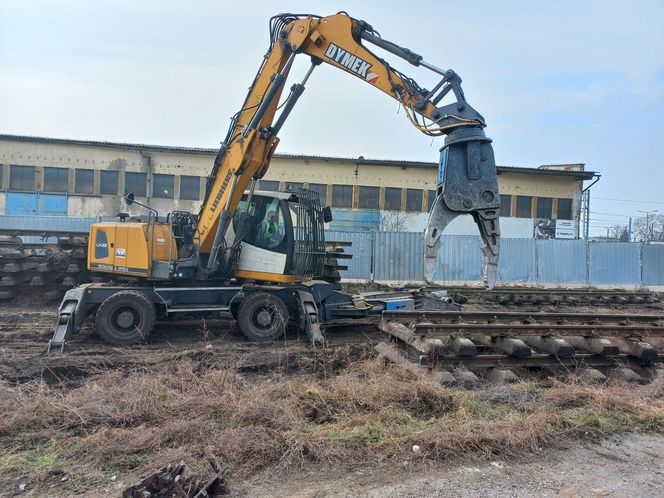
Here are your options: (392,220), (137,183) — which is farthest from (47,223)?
(392,220)

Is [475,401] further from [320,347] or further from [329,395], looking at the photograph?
[320,347]

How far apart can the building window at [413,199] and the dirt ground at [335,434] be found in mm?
26215

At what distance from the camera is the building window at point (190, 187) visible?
101 feet

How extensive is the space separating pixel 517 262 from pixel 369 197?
464 inches

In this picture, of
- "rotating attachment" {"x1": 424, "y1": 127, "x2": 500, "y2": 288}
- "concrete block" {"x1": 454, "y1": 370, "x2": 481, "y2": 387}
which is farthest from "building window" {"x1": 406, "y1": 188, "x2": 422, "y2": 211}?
"concrete block" {"x1": 454, "y1": 370, "x2": 481, "y2": 387}

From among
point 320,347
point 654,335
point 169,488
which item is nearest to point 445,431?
point 169,488

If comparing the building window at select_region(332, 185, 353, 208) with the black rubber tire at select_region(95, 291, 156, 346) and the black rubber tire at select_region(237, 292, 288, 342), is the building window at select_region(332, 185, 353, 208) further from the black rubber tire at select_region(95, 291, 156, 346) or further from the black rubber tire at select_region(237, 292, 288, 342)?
the black rubber tire at select_region(95, 291, 156, 346)

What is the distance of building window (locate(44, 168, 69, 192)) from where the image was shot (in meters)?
29.7

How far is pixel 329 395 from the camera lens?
552 centimetres

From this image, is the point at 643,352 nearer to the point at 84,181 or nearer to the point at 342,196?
the point at 342,196

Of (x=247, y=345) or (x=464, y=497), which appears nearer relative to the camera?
(x=464, y=497)

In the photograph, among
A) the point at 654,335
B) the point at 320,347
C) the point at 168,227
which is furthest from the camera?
the point at 168,227

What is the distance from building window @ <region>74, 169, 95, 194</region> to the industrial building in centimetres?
6

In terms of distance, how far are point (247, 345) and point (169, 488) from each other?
227 inches
